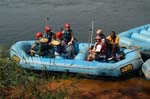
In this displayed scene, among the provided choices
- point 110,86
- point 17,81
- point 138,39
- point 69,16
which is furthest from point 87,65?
point 69,16

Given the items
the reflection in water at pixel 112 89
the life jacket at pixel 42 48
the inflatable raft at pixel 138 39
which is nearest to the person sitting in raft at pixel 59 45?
the life jacket at pixel 42 48

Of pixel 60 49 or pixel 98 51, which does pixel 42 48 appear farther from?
pixel 98 51

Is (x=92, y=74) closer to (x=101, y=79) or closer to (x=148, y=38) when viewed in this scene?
(x=101, y=79)

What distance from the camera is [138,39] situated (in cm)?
1061

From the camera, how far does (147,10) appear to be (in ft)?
60.8

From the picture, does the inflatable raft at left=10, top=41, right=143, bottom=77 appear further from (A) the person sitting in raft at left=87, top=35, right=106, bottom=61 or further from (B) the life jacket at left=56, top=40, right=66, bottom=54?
(B) the life jacket at left=56, top=40, right=66, bottom=54

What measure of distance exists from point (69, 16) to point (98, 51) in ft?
28.3

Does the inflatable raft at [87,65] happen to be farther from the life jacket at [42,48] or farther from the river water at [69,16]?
the river water at [69,16]

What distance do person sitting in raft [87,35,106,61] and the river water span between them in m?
4.44

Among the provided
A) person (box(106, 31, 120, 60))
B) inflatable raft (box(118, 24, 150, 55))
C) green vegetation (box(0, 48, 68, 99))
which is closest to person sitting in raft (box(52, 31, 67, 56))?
person (box(106, 31, 120, 60))

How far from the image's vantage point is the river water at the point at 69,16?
14.5m

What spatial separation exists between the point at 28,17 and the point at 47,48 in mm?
8155

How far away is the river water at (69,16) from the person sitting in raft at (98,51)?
175 inches

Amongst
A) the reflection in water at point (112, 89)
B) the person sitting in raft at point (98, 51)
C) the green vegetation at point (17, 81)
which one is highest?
the green vegetation at point (17, 81)
